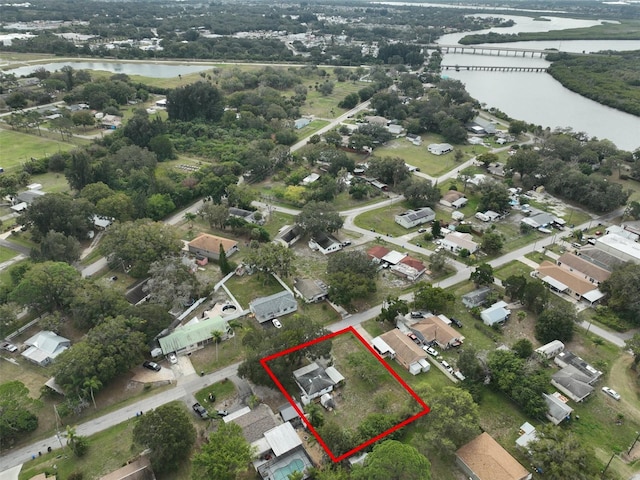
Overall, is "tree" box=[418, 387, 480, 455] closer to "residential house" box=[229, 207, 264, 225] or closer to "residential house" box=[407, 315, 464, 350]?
"residential house" box=[407, 315, 464, 350]

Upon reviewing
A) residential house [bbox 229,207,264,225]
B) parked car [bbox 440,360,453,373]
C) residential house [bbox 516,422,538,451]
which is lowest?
parked car [bbox 440,360,453,373]

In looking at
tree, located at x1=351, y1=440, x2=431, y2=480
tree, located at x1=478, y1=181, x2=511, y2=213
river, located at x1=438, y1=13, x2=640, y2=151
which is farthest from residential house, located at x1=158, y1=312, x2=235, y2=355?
river, located at x1=438, y1=13, x2=640, y2=151

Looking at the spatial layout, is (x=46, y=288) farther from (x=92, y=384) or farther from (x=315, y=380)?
(x=315, y=380)

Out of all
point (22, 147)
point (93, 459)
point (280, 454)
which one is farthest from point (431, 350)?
point (22, 147)

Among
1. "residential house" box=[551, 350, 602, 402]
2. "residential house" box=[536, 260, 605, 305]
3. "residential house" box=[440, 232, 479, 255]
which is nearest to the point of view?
"residential house" box=[551, 350, 602, 402]

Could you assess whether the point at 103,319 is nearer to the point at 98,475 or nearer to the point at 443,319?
the point at 98,475

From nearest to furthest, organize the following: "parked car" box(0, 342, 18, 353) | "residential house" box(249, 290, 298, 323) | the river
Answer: "parked car" box(0, 342, 18, 353)
"residential house" box(249, 290, 298, 323)
the river
